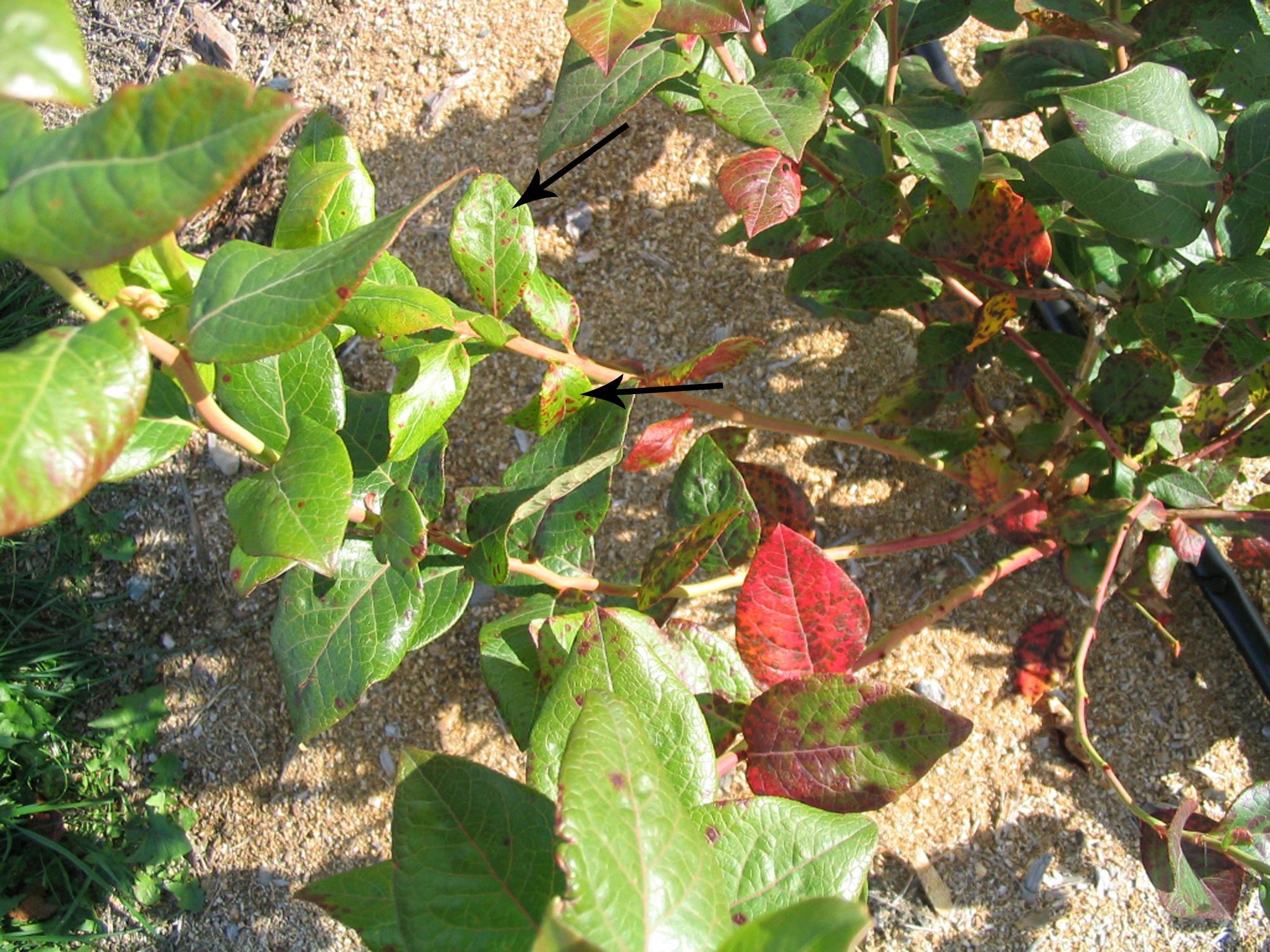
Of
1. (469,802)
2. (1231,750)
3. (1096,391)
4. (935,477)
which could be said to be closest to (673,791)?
(469,802)

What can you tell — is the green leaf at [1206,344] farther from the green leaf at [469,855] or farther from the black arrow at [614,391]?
the green leaf at [469,855]

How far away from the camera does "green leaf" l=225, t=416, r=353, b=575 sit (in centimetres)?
72

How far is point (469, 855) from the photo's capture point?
2.20ft

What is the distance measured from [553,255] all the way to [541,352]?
921 millimetres

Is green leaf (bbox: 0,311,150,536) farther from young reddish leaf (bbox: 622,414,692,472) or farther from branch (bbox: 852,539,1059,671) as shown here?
branch (bbox: 852,539,1059,671)

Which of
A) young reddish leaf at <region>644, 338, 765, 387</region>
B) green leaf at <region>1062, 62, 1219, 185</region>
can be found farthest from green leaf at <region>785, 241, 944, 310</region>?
green leaf at <region>1062, 62, 1219, 185</region>

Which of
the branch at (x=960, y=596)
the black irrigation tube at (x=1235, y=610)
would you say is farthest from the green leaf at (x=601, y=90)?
the black irrigation tube at (x=1235, y=610)

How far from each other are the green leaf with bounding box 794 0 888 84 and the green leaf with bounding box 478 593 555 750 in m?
0.66

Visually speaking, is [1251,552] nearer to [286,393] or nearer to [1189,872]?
[1189,872]

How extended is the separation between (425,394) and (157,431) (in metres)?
0.26

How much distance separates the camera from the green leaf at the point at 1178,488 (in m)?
1.30

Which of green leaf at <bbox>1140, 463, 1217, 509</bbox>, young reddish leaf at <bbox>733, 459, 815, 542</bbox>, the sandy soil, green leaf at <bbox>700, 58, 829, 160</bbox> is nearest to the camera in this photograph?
green leaf at <bbox>700, 58, 829, 160</bbox>

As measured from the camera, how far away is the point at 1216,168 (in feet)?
3.37

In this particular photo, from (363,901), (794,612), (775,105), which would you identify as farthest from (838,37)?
(363,901)
